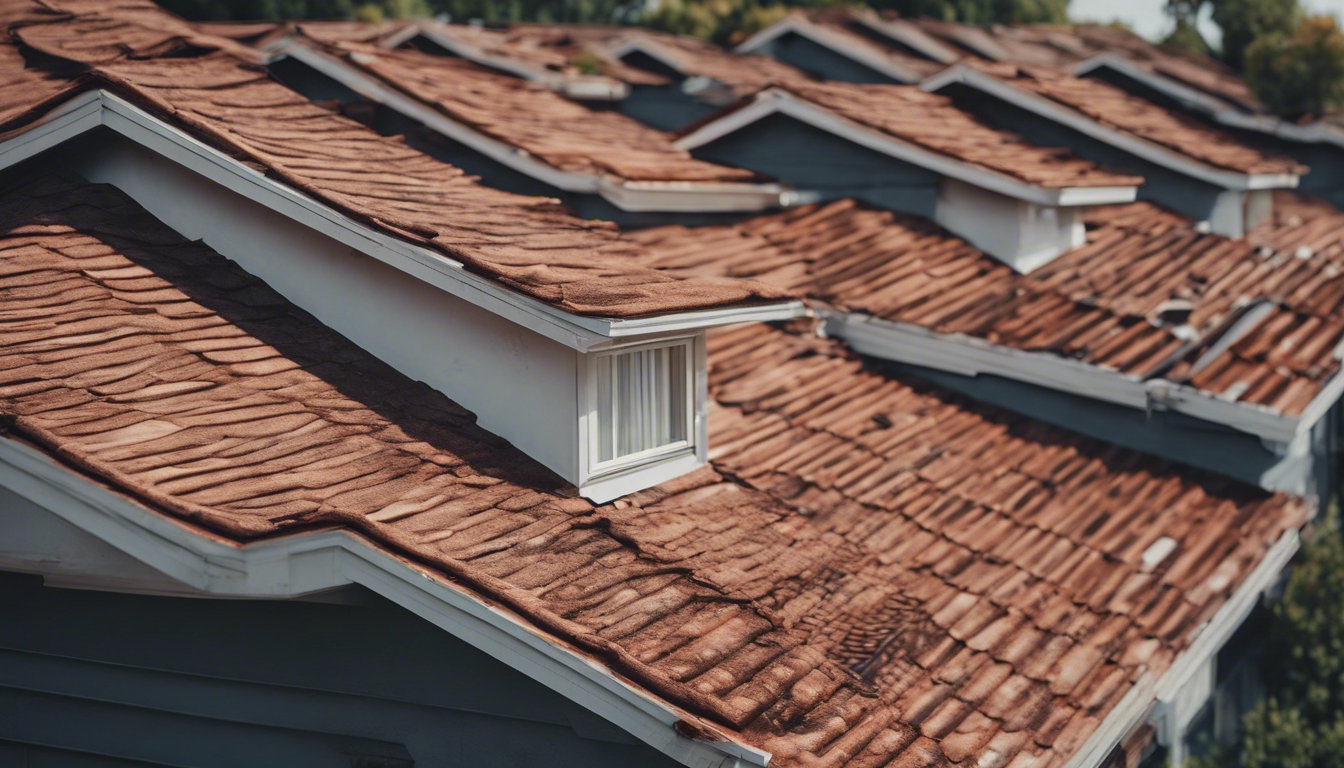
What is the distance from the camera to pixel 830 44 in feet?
83.0

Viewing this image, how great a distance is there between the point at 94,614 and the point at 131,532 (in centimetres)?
122

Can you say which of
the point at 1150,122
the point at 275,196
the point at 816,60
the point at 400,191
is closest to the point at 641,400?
the point at 400,191

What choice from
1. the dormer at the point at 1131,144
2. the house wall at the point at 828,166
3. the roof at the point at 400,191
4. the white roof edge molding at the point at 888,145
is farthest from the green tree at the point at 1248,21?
the roof at the point at 400,191

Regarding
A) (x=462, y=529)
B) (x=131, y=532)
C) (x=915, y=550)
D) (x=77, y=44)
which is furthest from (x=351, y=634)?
(x=77, y=44)

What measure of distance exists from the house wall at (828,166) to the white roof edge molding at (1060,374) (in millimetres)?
2182

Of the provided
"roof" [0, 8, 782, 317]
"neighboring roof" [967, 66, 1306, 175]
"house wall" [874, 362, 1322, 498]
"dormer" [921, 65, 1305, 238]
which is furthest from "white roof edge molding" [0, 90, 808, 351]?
"neighboring roof" [967, 66, 1306, 175]

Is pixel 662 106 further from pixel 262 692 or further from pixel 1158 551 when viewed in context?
pixel 262 692

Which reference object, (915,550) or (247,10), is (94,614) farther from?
(247,10)

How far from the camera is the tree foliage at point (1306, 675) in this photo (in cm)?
1071

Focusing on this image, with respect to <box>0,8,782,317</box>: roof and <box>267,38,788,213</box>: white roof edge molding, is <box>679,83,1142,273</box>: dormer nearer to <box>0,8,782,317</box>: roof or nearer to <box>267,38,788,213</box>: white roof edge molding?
<box>267,38,788,213</box>: white roof edge molding

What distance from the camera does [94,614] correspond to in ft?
20.3

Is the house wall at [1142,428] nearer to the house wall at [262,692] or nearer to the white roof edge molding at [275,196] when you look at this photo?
the white roof edge molding at [275,196]

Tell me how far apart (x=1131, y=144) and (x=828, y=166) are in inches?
144

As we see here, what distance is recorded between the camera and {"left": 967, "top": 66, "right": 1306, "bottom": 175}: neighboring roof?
14070mm
